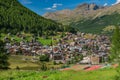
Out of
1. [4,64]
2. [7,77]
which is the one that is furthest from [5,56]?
[7,77]

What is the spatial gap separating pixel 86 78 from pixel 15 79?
467 inches

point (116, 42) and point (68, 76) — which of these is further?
point (116, 42)

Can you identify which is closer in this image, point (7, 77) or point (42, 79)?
point (42, 79)

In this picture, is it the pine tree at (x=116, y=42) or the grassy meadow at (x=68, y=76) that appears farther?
the pine tree at (x=116, y=42)

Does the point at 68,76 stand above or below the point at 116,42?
below

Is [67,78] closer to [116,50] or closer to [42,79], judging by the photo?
[42,79]

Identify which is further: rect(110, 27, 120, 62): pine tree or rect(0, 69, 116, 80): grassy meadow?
rect(110, 27, 120, 62): pine tree

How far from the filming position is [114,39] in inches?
4569

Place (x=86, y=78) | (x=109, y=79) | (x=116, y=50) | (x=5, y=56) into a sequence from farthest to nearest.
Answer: (x=116, y=50) < (x=5, y=56) < (x=86, y=78) < (x=109, y=79)

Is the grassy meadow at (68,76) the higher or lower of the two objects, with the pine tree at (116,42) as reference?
lower

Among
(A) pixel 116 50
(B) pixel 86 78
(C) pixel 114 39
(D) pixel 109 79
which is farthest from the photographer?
(A) pixel 116 50

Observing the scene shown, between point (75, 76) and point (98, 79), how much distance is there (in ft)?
16.8

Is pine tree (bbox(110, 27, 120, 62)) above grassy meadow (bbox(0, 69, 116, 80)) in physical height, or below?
above

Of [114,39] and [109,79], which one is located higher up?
→ [114,39]
